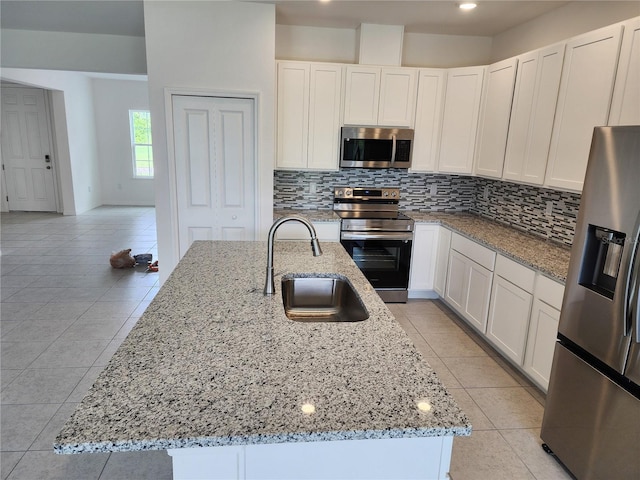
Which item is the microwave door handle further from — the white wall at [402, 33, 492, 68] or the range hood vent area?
the white wall at [402, 33, 492, 68]

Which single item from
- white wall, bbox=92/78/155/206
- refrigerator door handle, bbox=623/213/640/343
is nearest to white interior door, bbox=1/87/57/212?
white wall, bbox=92/78/155/206

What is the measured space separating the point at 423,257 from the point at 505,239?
0.97 meters

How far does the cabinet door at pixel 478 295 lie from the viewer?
3234mm

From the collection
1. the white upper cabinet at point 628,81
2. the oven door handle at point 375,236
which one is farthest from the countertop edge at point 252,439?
the oven door handle at point 375,236

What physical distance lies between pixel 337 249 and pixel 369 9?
7.21ft

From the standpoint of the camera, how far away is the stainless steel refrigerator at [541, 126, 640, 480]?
1.65m

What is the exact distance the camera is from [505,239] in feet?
10.8

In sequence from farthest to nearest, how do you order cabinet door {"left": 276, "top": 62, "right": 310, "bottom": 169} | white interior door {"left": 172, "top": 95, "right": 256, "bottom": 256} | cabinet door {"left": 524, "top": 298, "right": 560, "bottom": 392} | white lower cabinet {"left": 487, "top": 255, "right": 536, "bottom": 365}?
cabinet door {"left": 276, "top": 62, "right": 310, "bottom": 169} < white interior door {"left": 172, "top": 95, "right": 256, "bottom": 256} < white lower cabinet {"left": 487, "top": 255, "right": 536, "bottom": 365} < cabinet door {"left": 524, "top": 298, "right": 560, "bottom": 392}

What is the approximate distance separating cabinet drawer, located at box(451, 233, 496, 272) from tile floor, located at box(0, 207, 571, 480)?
69 centimetres

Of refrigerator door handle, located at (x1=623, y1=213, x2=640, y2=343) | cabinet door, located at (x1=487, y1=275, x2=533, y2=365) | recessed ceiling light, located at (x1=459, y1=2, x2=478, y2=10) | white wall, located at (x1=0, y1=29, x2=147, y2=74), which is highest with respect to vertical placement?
recessed ceiling light, located at (x1=459, y1=2, x2=478, y2=10)

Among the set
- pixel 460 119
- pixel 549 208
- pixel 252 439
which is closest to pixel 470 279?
pixel 549 208

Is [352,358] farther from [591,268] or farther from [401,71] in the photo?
[401,71]

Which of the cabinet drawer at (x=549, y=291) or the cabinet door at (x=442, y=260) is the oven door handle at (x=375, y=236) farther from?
the cabinet drawer at (x=549, y=291)

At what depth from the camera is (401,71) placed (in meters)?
3.90
